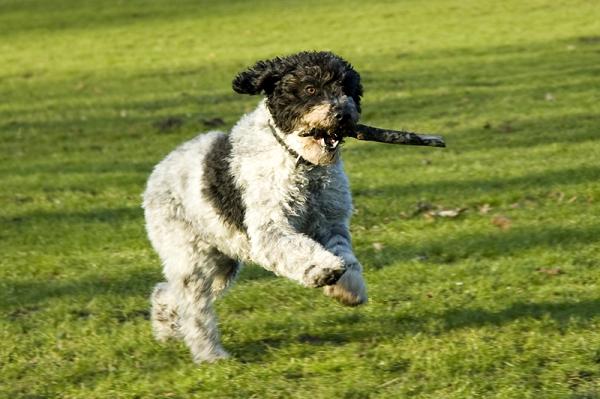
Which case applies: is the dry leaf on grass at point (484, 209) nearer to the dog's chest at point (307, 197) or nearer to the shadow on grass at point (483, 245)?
the shadow on grass at point (483, 245)

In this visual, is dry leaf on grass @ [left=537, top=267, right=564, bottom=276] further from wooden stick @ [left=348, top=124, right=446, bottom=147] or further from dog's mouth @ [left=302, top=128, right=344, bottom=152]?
dog's mouth @ [left=302, top=128, right=344, bottom=152]

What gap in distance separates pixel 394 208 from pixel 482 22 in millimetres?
19812

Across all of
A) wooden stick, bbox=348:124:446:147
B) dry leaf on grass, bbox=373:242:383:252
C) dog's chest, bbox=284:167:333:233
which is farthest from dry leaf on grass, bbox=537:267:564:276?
dog's chest, bbox=284:167:333:233

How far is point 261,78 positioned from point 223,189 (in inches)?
29.1

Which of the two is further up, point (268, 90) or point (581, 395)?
point (268, 90)

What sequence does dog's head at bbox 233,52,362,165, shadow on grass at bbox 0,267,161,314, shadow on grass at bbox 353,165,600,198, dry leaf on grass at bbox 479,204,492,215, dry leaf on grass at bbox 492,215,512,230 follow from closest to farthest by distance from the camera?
dog's head at bbox 233,52,362,165, shadow on grass at bbox 0,267,161,314, dry leaf on grass at bbox 492,215,512,230, dry leaf on grass at bbox 479,204,492,215, shadow on grass at bbox 353,165,600,198

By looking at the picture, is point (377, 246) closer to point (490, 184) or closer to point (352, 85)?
point (490, 184)

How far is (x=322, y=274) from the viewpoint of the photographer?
5.67m

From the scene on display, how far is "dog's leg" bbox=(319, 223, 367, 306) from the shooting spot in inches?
239

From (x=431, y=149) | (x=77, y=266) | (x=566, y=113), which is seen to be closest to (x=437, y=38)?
(x=566, y=113)

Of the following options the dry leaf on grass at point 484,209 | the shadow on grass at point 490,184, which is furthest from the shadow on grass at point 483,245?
the shadow on grass at point 490,184

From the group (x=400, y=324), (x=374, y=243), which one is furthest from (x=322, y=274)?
(x=374, y=243)

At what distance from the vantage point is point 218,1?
38812 millimetres

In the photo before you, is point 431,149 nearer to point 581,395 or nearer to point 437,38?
point 581,395
